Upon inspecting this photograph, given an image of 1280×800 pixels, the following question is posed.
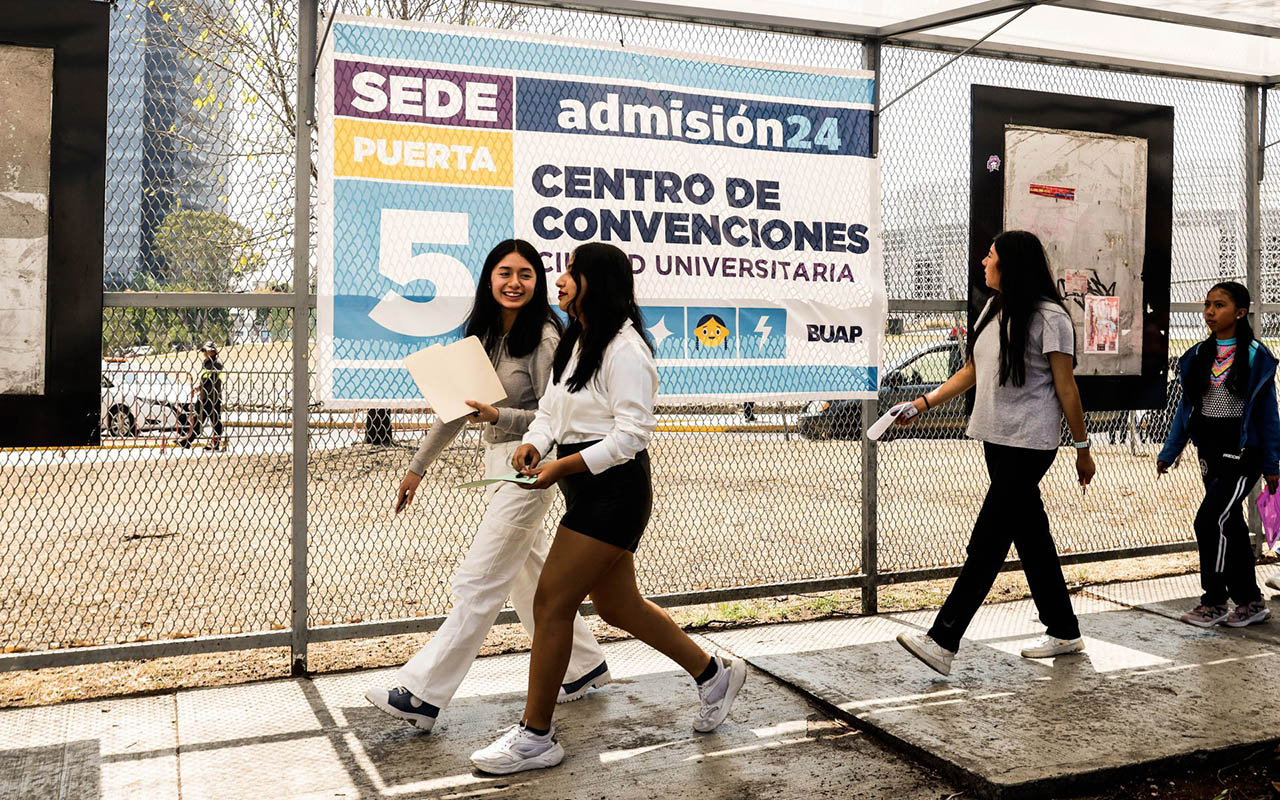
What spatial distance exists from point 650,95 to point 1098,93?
2868 mm

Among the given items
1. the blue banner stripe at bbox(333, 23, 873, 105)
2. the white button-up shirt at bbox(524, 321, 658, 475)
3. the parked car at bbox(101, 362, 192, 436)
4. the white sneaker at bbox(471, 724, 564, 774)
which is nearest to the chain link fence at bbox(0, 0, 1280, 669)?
the parked car at bbox(101, 362, 192, 436)

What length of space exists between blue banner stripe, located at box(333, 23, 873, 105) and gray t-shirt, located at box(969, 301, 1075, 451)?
5.28ft

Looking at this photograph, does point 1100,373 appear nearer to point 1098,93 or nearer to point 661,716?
point 1098,93

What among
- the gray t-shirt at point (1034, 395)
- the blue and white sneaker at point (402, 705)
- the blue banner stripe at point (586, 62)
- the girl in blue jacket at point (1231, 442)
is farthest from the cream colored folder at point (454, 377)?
the girl in blue jacket at point (1231, 442)

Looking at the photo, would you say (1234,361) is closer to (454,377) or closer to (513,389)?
(513,389)

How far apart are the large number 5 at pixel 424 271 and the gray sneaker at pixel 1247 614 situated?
4.21 metres

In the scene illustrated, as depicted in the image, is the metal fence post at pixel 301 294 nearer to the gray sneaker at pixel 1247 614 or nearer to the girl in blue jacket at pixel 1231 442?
the girl in blue jacket at pixel 1231 442

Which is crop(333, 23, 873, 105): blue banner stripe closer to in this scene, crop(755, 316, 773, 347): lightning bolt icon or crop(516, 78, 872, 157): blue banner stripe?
crop(516, 78, 872, 157): blue banner stripe

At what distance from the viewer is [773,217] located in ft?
18.1

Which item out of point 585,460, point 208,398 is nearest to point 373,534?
point 208,398

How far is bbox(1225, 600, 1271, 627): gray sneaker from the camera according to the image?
18.7 ft

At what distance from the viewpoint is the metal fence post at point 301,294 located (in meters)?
4.65

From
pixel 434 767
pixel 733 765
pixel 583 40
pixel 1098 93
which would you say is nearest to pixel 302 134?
pixel 583 40

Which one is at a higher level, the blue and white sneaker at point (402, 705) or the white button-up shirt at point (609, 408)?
the white button-up shirt at point (609, 408)
